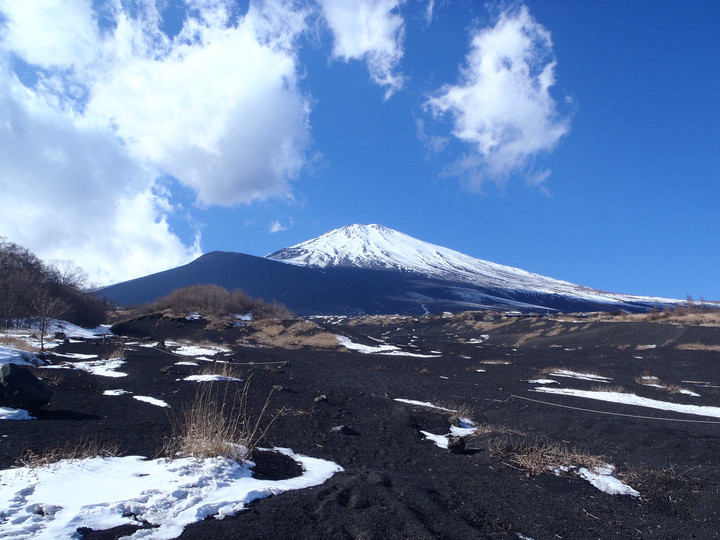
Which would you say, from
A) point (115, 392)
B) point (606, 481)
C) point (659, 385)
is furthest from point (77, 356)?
point (659, 385)

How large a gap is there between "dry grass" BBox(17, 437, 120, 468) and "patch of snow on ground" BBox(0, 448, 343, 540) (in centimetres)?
14

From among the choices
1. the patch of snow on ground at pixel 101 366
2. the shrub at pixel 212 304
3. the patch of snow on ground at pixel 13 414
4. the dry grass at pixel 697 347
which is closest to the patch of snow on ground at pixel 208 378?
the patch of snow on ground at pixel 101 366

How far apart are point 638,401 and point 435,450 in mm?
8993

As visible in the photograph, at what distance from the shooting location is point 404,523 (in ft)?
10.4

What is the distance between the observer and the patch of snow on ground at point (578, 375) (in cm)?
1628

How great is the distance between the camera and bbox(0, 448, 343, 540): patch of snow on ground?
9.28 feet

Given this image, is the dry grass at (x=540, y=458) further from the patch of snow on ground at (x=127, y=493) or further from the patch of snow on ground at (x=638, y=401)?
the patch of snow on ground at (x=638, y=401)

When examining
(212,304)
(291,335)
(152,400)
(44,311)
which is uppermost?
(212,304)

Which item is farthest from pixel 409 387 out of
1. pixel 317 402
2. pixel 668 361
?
pixel 668 361

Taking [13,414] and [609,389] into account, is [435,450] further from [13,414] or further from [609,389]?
[609,389]

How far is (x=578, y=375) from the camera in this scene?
17609mm

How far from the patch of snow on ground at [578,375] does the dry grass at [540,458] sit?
12.1 meters

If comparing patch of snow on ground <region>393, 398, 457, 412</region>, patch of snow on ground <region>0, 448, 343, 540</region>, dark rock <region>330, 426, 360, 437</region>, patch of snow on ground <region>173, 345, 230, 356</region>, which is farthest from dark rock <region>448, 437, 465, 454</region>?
patch of snow on ground <region>173, 345, 230, 356</region>

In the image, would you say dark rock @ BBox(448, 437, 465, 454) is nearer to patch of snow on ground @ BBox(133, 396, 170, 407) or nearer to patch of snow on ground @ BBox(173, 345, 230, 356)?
patch of snow on ground @ BBox(133, 396, 170, 407)
